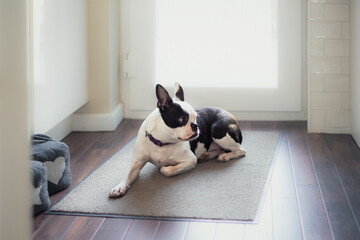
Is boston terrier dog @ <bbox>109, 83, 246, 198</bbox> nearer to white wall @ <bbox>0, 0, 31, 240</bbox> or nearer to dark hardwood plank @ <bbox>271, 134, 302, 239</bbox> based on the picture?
dark hardwood plank @ <bbox>271, 134, 302, 239</bbox>

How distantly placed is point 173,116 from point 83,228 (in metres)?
0.63

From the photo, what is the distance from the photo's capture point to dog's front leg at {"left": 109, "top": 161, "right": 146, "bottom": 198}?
214 centimetres

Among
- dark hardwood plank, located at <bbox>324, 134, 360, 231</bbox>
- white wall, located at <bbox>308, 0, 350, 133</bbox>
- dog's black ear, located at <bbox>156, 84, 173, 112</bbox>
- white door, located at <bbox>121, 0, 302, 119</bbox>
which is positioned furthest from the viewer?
white door, located at <bbox>121, 0, 302, 119</bbox>

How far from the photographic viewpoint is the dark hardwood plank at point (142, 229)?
176cm

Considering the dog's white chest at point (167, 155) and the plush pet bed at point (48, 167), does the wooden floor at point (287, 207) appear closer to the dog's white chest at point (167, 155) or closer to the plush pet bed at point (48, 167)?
the plush pet bed at point (48, 167)

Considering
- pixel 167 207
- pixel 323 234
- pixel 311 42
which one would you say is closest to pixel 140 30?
pixel 311 42

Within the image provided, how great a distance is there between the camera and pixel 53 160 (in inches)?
85.0

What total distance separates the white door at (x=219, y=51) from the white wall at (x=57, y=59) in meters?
0.46

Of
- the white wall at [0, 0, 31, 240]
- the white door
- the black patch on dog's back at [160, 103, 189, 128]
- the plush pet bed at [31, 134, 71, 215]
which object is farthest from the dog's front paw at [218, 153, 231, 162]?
the white wall at [0, 0, 31, 240]

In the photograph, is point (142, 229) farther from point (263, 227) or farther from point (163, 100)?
point (163, 100)

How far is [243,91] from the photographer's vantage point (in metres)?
3.52

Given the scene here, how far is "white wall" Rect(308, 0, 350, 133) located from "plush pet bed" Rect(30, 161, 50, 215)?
1.77m

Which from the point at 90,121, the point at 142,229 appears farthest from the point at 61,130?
the point at 142,229

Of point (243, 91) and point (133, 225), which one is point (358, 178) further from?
point (243, 91)
